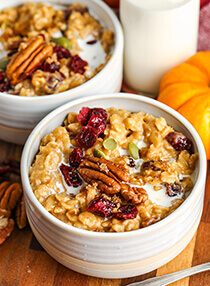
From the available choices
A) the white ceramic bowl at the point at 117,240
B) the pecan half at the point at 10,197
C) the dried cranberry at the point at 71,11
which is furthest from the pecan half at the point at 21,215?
the dried cranberry at the point at 71,11

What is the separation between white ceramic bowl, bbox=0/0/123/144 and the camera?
190cm

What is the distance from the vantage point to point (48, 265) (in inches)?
67.2

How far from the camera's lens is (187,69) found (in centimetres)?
203

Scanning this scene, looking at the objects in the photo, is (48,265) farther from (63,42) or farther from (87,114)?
(63,42)

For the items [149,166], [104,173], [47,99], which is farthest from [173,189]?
[47,99]

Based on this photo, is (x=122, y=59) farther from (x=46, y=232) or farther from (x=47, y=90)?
(x=46, y=232)

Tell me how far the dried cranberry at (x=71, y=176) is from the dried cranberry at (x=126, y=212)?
7.6 inches

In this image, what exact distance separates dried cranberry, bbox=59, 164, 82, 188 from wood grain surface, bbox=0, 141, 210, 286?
0.31 m

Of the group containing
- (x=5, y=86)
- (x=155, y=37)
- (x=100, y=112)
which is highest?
(x=155, y=37)

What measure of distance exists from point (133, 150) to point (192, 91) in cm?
43

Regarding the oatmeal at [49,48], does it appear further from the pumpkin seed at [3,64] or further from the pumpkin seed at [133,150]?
the pumpkin seed at [133,150]

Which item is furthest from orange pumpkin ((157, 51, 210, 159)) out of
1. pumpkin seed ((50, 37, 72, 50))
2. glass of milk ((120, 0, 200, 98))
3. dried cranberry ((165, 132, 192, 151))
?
pumpkin seed ((50, 37, 72, 50))

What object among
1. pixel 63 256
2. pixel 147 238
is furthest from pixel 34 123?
pixel 147 238

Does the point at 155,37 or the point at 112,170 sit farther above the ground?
the point at 155,37
